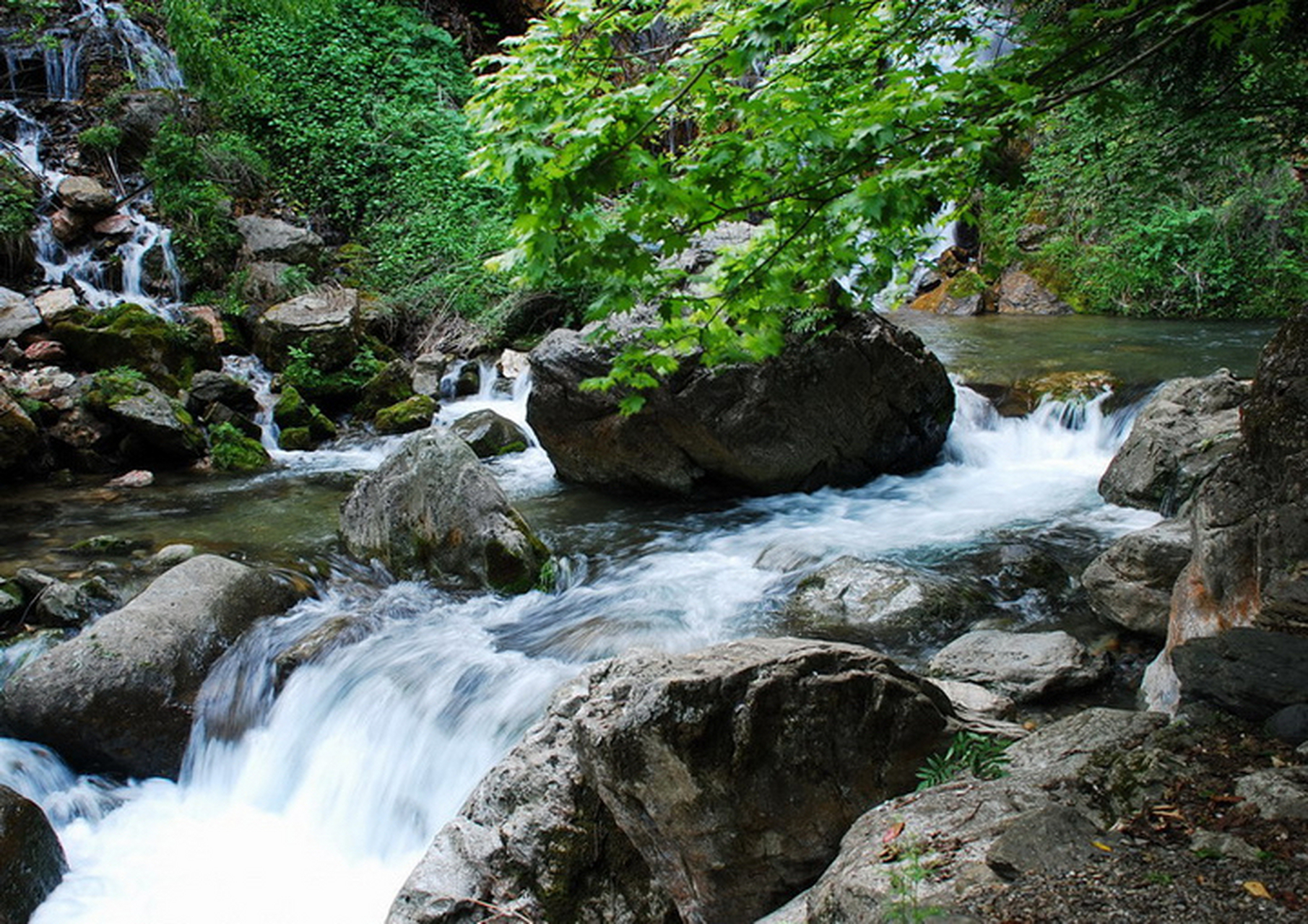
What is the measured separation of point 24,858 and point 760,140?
492cm

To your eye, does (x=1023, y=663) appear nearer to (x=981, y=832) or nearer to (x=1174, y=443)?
(x=981, y=832)

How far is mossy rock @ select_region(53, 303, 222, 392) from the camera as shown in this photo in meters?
11.5

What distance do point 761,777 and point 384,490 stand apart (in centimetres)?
529

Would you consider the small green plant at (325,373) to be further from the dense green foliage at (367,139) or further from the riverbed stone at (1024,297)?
the riverbed stone at (1024,297)

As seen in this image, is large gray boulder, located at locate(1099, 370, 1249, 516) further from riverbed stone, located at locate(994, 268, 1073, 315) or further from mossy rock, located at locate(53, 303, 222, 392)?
mossy rock, located at locate(53, 303, 222, 392)

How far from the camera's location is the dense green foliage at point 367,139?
52.2 ft

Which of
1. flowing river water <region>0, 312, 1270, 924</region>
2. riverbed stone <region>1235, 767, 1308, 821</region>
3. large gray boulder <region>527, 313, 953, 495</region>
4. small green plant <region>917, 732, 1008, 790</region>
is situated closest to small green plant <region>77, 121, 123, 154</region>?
flowing river water <region>0, 312, 1270, 924</region>

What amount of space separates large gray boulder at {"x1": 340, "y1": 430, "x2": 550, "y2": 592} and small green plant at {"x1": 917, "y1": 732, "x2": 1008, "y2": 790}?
14.5ft

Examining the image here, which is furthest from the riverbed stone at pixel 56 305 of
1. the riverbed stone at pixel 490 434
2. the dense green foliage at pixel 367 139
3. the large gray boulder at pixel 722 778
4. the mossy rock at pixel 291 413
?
the large gray boulder at pixel 722 778

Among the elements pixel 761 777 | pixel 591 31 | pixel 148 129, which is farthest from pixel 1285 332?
pixel 148 129

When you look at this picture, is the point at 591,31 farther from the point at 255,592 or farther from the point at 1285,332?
the point at 255,592

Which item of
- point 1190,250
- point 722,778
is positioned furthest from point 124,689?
point 1190,250

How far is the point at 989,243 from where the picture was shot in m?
3.96

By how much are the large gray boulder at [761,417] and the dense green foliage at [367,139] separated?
6.90 meters
